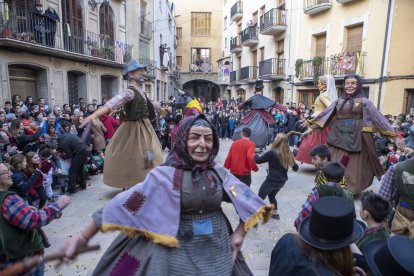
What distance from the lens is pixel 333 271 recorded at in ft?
5.12

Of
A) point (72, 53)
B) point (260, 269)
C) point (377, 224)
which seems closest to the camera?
point (377, 224)

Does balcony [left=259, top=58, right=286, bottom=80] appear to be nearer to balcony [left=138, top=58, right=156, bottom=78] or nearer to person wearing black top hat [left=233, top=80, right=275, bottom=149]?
balcony [left=138, top=58, right=156, bottom=78]

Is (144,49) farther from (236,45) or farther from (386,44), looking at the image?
(386,44)

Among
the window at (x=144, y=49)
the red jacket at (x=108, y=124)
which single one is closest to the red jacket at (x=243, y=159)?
the red jacket at (x=108, y=124)

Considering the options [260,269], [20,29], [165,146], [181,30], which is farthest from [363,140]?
[181,30]

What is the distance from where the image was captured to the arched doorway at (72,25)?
12.5 m

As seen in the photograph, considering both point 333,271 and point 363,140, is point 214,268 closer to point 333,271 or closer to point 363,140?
point 333,271

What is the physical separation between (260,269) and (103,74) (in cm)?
1403

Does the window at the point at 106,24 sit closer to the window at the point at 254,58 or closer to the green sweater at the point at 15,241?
the window at the point at 254,58

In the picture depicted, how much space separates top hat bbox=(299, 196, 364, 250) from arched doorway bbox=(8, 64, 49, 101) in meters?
11.2

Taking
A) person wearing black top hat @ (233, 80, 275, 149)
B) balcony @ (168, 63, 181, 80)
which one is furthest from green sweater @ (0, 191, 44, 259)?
balcony @ (168, 63, 181, 80)

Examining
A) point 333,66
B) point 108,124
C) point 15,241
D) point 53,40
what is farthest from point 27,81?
point 333,66

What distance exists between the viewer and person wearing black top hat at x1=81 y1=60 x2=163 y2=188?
4512mm

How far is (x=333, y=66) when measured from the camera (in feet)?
44.8
